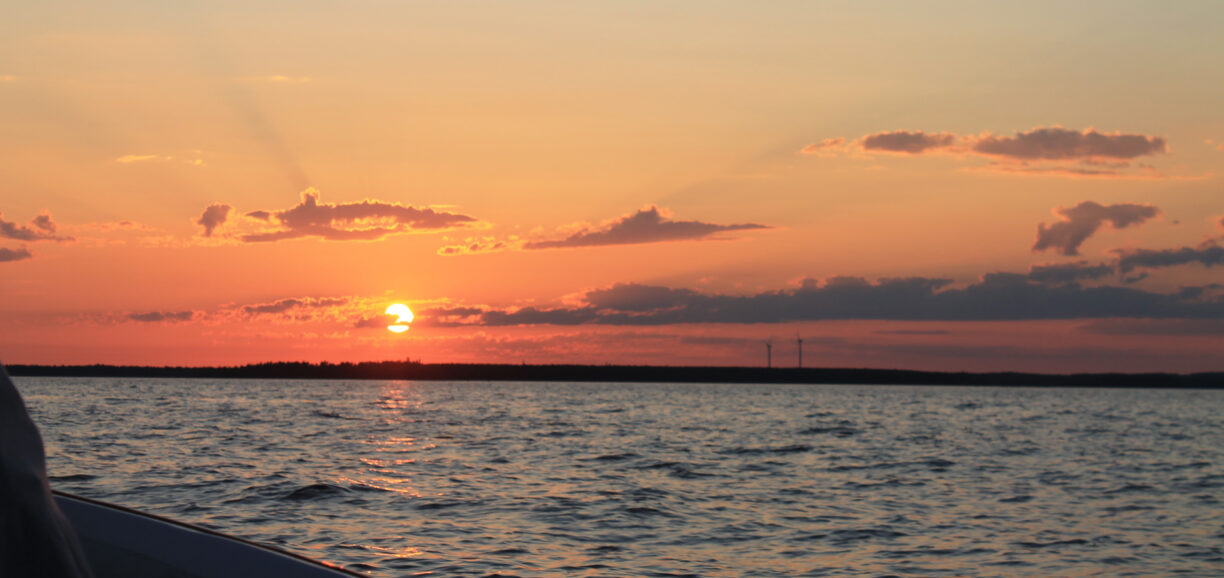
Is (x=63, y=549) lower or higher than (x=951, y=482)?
higher

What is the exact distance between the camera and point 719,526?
22.0 meters

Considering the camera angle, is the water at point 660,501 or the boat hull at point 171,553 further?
the water at point 660,501

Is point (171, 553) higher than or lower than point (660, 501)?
higher

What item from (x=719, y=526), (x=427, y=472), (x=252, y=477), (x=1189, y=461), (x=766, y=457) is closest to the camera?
(x=719, y=526)

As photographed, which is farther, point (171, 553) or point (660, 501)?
point (660, 501)

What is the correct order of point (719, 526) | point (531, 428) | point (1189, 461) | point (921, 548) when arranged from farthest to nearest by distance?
1. point (531, 428)
2. point (1189, 461)
3. point (719, 526)
4. point (921, 548)

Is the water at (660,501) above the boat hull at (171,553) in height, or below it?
below

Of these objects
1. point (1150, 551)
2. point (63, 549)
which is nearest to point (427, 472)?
point (1150, 551)

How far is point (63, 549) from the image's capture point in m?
2.07

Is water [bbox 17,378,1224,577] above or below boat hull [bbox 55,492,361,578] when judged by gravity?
below

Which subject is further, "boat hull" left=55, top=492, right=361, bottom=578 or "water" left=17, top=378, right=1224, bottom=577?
"water" left=17, top=378, right=1224, bottom=577

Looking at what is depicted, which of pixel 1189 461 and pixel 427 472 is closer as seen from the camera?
pixel 427 472

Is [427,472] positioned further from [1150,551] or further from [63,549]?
[63,549]

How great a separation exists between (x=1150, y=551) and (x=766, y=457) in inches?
780
